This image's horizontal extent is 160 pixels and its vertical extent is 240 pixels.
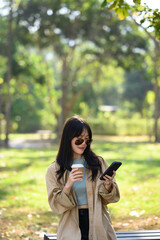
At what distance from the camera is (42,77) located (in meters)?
26.5

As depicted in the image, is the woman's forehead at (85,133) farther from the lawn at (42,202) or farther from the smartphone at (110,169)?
the lawn at (42,202)

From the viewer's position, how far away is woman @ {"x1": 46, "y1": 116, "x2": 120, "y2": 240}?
11.1 feet

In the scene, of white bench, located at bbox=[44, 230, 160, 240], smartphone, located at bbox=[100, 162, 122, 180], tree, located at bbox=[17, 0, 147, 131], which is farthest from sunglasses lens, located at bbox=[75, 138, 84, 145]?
tree, located at bbox=[17, 0, 147, 131]

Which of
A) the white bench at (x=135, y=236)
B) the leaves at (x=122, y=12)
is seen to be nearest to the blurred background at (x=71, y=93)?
the leaves at (x=122, y=12)

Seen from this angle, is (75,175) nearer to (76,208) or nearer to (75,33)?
(76,208)

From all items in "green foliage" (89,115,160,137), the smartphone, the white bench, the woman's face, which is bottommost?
"green foliage" (89,115,160,137)

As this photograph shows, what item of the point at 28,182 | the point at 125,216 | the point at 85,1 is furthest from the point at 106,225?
the point at 85,1

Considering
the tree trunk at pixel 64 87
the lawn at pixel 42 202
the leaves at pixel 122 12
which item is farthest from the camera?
the tree trunk at pixel 64 87

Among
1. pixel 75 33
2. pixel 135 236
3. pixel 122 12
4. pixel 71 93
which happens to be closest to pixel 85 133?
pixel 135 236

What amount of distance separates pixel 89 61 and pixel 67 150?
74.0 feet

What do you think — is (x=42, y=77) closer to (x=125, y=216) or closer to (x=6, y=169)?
(x=6, y=169)

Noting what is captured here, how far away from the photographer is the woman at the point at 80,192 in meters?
3.39

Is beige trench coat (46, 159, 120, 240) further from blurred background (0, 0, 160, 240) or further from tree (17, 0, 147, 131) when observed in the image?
tree (17, 0, 147, 131)

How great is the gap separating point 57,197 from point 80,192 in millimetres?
197
